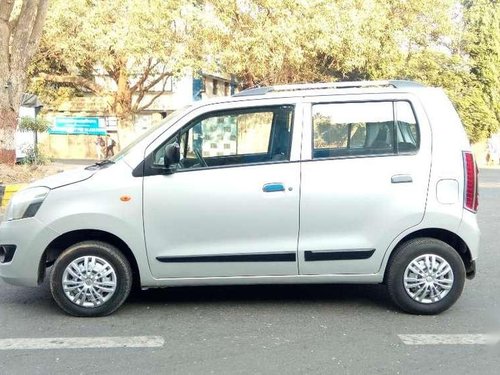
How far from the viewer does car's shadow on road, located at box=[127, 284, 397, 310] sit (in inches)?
208

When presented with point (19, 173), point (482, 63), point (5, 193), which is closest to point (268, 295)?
point (5, 193)

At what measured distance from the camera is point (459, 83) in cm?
3397

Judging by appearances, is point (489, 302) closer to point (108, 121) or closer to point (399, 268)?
point (399, 268)

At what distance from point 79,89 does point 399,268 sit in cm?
3028

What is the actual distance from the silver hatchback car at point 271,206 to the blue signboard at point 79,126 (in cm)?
2659

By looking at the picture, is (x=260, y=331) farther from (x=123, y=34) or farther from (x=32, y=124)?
(x=123, y=34)

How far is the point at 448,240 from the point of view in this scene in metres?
4.96

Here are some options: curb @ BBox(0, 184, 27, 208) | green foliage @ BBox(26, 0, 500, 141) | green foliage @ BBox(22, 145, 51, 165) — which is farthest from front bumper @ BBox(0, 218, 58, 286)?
green foliage @ BBox(26, 0, 500, 141)

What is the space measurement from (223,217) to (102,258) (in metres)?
1.05

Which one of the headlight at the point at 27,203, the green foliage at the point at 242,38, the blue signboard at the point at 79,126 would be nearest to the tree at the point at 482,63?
the green foliage at the point at 242,38

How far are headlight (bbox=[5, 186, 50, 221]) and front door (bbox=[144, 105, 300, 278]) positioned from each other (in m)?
0.86

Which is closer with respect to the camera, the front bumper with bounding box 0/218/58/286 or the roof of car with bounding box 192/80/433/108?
the front bumper with bounding box 0/218/58/286

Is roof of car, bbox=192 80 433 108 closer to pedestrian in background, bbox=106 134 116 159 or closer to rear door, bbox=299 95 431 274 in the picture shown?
rear door, bbox=299 95 431 274

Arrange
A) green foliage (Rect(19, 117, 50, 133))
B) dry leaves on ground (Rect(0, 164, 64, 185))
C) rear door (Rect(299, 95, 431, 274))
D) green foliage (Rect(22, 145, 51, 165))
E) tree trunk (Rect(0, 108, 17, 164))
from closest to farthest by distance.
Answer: rear door (Rect(299, 95, 431, 274)), dry leaves on ground (Rect(0, 164, 64, 185)), tree trunk (Rect(0, 108, 17, 164)), green foliage (Rect(19, 117, 50, 133)), green foliage (Rect(22, 145, 51, 165))
